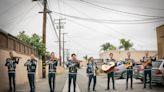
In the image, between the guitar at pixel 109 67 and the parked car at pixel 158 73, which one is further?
the parked car at pixel 158 73

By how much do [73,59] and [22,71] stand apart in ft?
36.1

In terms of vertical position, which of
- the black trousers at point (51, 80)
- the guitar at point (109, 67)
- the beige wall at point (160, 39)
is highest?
the beige wall at point (160, 39)

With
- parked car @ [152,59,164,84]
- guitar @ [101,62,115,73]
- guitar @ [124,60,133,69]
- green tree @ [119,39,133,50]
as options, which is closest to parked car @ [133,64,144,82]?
parked car @ [152,59,164,84]

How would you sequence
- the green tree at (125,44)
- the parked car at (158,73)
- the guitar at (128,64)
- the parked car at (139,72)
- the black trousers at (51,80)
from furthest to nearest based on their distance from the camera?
the green tree at (125,44)
the parked car at (139,72)
the parked car at (158,73)
the guitar at (128,64)
the black trousers at (51,80)

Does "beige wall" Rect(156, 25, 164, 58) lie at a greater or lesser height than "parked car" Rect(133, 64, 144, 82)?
greater

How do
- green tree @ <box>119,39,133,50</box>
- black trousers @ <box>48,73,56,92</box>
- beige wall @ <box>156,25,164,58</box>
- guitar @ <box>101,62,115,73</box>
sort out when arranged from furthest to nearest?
1. green tree @ <box>119,39,133,50</box>
2. beige wall @ <box>156,25,164,58</box>
3. guitar @ <box>101,62,115,73</box>
4. black trousers @ <box>48,73,56,92</box>

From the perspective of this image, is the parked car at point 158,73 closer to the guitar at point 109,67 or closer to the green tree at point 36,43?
the guitar at point 109,67

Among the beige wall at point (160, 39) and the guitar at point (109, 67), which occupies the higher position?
the beige wall at point (160, 39)

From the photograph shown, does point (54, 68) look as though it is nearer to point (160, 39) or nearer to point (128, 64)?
point (128, 64)

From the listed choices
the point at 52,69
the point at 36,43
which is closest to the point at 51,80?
the point at 52,69

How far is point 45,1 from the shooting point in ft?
132

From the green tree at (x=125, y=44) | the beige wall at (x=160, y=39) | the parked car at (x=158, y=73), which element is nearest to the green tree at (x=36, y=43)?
the beige wall at (x=160, y=39)

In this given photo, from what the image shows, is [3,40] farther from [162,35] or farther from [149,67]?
[162,35]

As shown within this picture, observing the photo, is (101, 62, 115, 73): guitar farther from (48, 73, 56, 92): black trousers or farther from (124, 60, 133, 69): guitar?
(48, 73, 56, 92): black trousers
